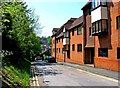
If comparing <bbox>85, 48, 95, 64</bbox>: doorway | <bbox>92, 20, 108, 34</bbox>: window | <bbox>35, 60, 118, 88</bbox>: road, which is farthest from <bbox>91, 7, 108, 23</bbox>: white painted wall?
<bbox>85, 48, 95, 64</bbox>: doorway

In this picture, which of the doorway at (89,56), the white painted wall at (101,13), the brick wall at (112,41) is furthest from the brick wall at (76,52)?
the white painted wall at (101,13)

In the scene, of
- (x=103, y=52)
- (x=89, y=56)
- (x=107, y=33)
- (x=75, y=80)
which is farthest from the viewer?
(x=89, y=56)

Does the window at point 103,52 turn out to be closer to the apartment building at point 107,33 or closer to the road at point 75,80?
the apartment building at point 107,33

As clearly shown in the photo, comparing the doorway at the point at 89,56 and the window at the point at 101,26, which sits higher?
the window at the point at 101,26

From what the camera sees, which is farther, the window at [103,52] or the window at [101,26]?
the window at [103,52]

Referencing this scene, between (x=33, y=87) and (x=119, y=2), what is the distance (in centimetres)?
1550

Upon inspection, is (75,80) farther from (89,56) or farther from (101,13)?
(89,56)

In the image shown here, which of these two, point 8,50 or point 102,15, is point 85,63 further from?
point 8,50

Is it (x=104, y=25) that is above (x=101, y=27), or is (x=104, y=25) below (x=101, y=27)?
above

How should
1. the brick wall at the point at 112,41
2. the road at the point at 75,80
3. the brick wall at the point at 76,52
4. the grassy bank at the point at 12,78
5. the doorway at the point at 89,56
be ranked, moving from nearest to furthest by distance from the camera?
1. the grassy bank at the point at 12,78
2. the road at the point at 75,80
3. the brick wall at the point at 112,41
4. the doorway at the point at 89,56
5. the brick wall at the point at 76,52

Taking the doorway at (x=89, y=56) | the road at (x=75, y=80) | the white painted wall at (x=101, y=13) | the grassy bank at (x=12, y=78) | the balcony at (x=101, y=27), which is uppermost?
the white painted wall at (x=101, y=13)

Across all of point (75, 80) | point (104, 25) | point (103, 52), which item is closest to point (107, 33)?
point (104, 25)

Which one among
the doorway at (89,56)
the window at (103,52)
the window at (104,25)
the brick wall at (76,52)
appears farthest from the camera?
the brick wall at (76,52)

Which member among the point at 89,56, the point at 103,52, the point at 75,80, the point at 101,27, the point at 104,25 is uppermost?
the point at 104,25
